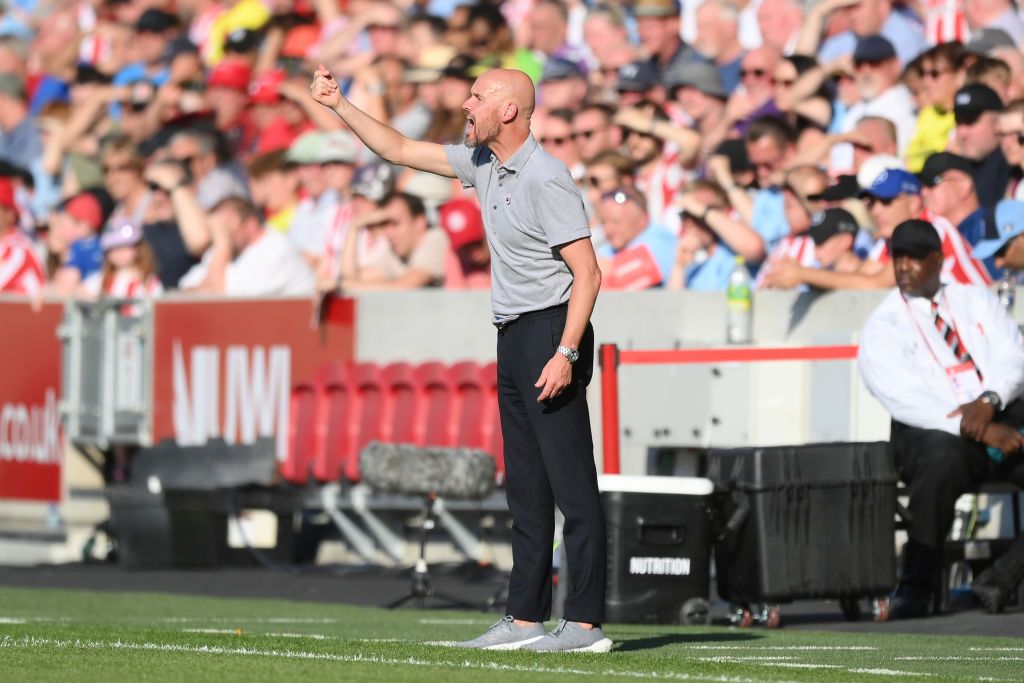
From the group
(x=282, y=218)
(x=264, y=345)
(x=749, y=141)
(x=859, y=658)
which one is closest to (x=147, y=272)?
(x=282, y=218)

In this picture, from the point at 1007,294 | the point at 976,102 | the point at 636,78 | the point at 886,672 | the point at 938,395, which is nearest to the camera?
the point at 886,672

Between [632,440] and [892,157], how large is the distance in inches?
91.7

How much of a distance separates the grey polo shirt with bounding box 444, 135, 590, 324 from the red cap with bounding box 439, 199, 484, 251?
726 cm

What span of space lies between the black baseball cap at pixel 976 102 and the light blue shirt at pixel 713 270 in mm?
1857

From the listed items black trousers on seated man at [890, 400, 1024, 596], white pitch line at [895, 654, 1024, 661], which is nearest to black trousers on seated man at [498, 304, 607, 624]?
white pitch line at [895, 654, 1024, 661]

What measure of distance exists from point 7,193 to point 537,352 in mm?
14364

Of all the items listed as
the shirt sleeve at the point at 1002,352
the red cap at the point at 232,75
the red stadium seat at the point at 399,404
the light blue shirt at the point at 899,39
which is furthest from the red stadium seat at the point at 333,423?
the red cap at the point at 232,75

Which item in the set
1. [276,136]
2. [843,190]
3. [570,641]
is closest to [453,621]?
[570,641]

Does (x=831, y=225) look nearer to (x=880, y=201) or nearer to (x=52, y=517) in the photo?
(x=880, y=201)

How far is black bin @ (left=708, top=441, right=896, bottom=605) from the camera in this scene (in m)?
10.4

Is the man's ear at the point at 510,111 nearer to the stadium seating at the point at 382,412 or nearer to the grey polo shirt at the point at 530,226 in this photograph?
the grey polo shirt at the point at 530,226

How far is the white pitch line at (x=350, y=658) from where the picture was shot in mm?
6824

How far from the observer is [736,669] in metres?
7.19

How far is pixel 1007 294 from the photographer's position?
11406 mm
